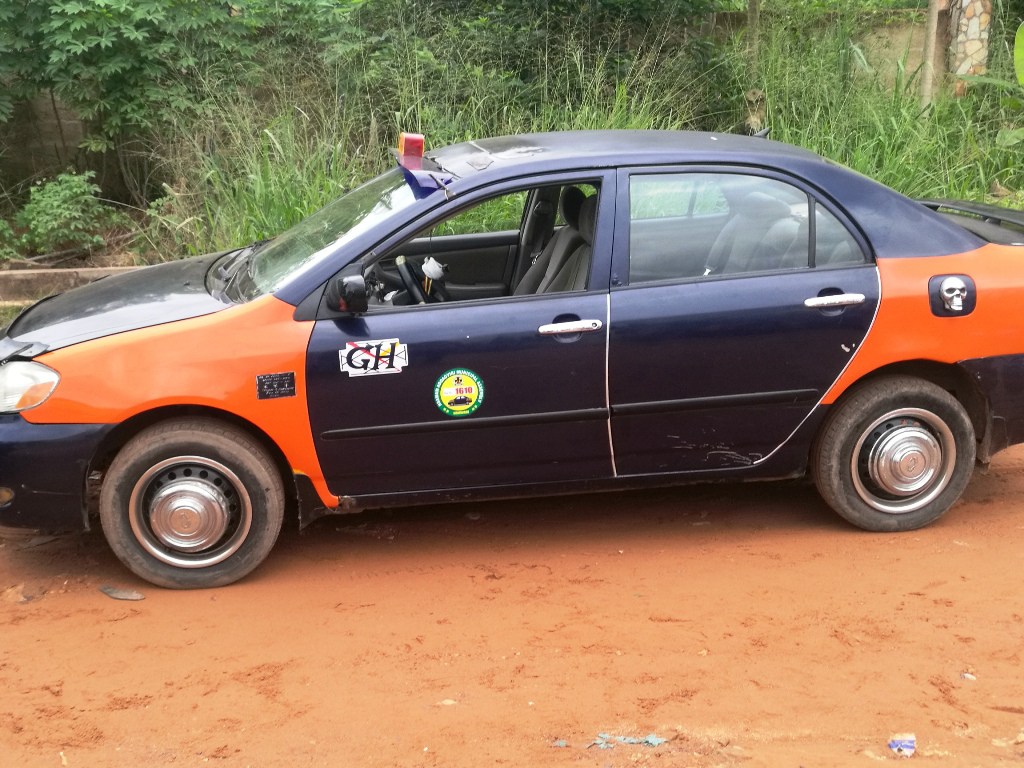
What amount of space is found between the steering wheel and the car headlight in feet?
4.60

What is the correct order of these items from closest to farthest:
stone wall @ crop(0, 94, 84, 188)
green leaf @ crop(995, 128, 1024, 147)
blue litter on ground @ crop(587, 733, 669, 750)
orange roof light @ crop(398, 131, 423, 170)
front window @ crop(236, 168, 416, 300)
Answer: blue litter on ground @ crop(587, 733, 669, 750) → front window @ crop(236, 168, 416, 300) → orange roof light @ crop(398, 131, 423, 170) → green leaf @ crop(995, 128, 1024, 147) → stone wall @ crop(0, 94, 84, 188)

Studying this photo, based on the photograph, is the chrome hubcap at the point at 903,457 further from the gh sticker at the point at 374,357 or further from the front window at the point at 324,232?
the front window at the point at 324,232

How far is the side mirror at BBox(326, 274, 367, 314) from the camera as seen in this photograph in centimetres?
391

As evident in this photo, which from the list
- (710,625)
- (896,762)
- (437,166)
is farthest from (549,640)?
(437,166)

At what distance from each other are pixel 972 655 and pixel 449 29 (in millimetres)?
7311

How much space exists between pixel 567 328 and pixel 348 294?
0.84 meters

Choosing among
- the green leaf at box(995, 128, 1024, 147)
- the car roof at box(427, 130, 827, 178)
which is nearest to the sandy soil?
the car roof at box(427, 130, 827, 178)

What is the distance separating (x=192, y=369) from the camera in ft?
12.9

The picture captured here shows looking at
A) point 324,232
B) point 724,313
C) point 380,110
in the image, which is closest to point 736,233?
point 724,313

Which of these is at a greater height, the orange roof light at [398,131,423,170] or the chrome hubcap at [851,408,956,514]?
the orange roof light at [398,131,423,170]

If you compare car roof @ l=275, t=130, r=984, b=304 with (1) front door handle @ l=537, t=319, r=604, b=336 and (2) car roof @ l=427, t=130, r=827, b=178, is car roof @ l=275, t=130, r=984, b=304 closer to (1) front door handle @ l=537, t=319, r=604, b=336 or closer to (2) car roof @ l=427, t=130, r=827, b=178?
(2) car roof @ l=427, t=130, r=827, b=178

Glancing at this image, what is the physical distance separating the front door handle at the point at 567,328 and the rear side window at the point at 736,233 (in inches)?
13.5

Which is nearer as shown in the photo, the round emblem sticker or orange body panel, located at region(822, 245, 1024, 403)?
the round emblem sticker

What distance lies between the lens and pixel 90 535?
15.4 ft
